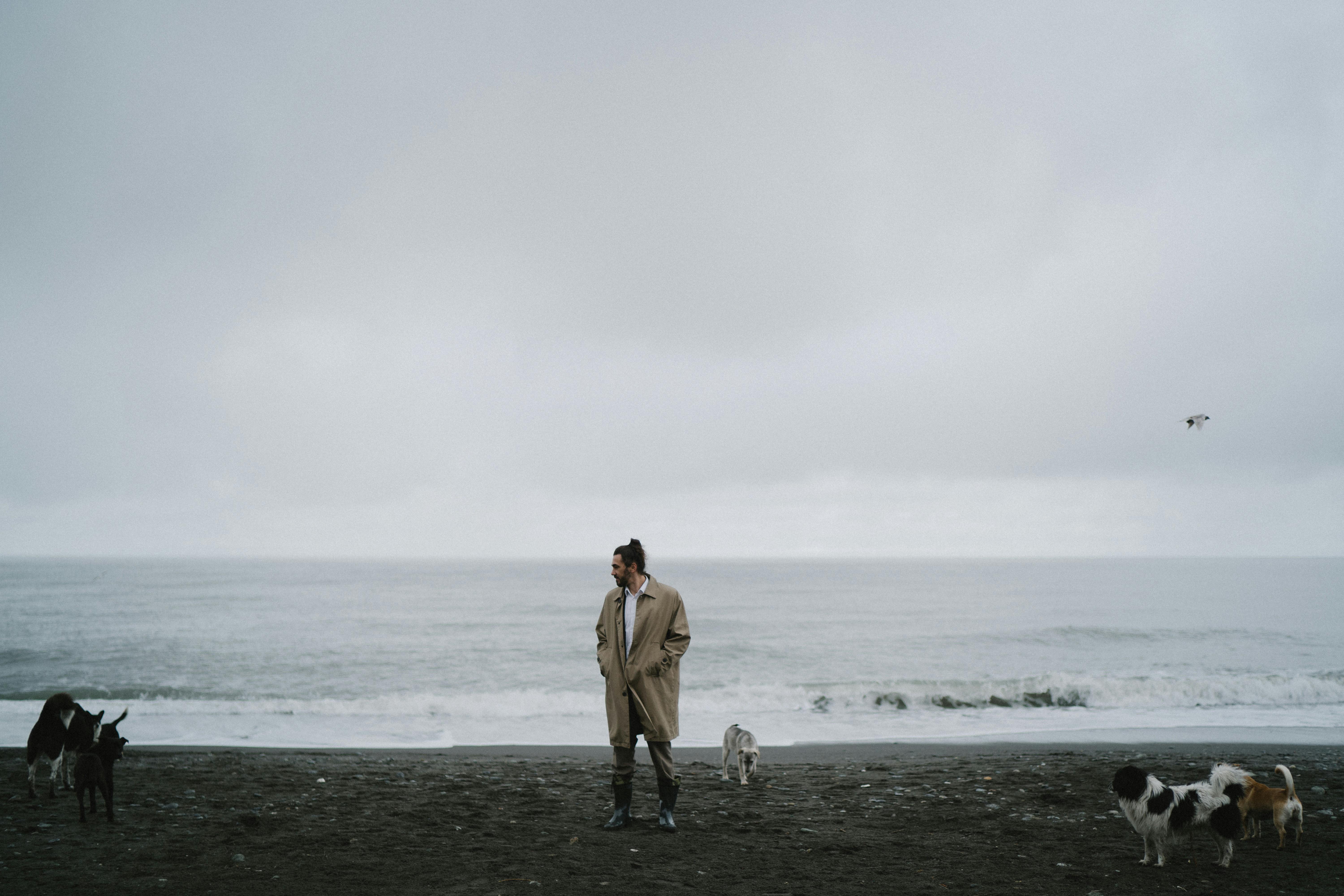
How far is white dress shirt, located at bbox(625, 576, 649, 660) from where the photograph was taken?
235 inches

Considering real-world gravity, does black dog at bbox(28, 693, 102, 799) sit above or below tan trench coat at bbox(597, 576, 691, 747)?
below

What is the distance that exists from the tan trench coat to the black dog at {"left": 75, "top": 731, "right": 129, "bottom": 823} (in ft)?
13.4

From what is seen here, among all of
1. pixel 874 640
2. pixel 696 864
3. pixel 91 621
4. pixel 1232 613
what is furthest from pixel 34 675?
pixel 1232 613

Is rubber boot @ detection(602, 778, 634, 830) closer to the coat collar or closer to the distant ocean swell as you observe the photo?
the coat collar

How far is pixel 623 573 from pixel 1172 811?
4260 millimetres

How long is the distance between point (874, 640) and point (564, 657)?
1411cm

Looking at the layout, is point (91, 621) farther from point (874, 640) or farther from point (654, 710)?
point (654, 710)

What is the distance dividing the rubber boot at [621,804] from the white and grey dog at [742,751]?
8.85ft

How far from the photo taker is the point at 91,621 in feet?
123

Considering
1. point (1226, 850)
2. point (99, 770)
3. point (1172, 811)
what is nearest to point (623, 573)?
point (1172, 811)

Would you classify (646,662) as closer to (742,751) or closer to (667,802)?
(667,802)

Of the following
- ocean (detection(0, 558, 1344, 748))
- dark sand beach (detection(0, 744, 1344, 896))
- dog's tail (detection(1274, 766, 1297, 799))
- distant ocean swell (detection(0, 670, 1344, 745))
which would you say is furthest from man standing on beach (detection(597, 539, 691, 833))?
distant ocean swell (detection(0, 670, 1344, 745))

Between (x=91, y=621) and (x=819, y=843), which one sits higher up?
(x=819, y=843)

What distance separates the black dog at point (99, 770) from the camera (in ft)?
21.1
